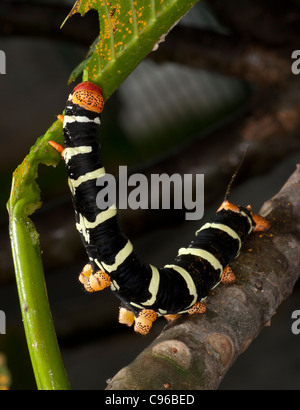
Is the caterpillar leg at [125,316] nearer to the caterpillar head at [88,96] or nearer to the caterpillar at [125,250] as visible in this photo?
the caterpillar at [125,250]

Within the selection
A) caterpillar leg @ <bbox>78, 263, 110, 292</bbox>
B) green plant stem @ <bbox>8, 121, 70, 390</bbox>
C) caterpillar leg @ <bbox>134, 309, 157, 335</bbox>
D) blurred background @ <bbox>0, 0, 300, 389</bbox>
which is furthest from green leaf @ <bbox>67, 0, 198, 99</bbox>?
blurred background @ <bbox>0, 0, 300, 389</bbox>

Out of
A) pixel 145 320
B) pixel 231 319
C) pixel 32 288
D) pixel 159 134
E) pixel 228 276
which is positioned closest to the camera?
pixel 32 288

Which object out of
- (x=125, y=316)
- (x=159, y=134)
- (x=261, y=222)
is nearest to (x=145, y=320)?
(x=125, y=316)

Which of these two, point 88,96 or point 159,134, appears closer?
point 88,96

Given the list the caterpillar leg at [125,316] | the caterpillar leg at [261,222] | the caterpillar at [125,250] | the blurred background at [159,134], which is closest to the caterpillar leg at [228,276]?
the caterpillar at [125,250]

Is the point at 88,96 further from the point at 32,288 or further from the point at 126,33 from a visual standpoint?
the point at 32,288

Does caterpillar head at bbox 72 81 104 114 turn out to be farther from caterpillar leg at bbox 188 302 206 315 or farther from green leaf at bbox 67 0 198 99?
caterpillar leg at bbox 188 302 206 315

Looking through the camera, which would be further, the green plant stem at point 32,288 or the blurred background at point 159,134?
the blurred background at point 159,134
